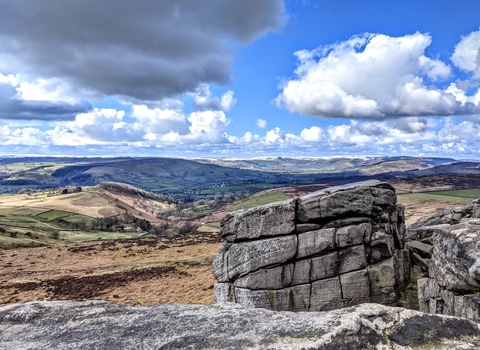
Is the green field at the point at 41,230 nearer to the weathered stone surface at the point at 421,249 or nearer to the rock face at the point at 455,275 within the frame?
the weathered stone surface at the point at 421,249

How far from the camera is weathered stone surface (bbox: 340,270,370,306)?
2197 centimetres

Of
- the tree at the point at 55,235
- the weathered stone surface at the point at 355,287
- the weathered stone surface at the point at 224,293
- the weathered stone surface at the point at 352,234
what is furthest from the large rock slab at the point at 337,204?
the tree at the point at 55,235

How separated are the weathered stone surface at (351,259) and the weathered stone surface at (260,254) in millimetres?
3685

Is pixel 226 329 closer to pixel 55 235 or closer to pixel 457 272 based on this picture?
pixel 457 272

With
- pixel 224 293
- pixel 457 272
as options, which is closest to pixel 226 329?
pixel 457 272

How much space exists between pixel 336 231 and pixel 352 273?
11.0 feet

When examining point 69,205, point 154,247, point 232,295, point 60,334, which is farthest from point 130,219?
point 60,334

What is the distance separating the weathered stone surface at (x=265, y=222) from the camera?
23281 millimetres

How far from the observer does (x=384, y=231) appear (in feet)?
78.4

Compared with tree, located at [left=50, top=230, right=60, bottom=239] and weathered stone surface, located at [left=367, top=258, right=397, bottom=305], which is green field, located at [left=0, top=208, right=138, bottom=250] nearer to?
tree, located at [left=50, top=230, right=60, bottom=239]

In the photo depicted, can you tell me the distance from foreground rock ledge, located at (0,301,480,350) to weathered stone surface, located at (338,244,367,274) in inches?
558

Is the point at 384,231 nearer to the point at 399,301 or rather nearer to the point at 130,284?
the point at 399,301

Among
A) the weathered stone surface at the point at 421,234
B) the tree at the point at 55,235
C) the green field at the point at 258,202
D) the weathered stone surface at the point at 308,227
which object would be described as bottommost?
the green field at the point at 258,202

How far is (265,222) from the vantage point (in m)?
23.6
